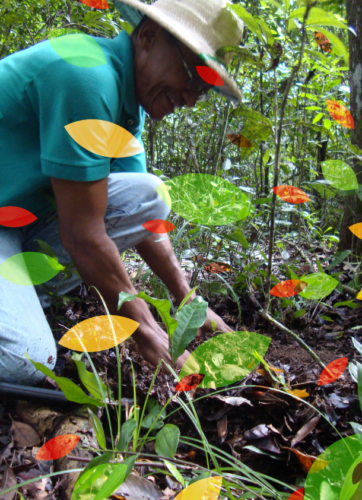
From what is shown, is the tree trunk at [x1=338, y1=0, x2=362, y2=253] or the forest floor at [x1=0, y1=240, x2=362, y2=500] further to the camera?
the tree trunk at [x1=338, y1=0, x2=362, y2=253]

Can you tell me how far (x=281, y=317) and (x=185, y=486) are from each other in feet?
2.66

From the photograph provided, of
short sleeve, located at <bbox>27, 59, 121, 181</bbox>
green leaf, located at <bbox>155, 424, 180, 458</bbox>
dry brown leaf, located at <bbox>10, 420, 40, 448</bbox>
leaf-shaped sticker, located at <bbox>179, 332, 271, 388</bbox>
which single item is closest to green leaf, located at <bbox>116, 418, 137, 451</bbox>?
green leaf, located at <bbox>155, 424, 180, 458</bbox>

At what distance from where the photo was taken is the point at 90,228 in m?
0.89

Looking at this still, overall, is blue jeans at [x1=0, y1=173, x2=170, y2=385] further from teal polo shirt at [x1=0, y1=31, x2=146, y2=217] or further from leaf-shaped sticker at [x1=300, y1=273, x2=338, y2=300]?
leaf-shaped sticker at [x1=300, y1=273, x2=338, y2=300]

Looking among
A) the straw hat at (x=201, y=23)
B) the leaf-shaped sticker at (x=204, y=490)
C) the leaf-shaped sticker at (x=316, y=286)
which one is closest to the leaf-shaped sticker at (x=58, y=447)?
the leaf-shaped sticker at (x=204, y=490)

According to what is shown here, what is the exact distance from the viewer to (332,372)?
0.80 m

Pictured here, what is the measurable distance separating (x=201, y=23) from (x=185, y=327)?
0.73m

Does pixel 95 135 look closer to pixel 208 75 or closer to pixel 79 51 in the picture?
pixel 79 51

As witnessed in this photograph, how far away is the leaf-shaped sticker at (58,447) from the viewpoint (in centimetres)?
64

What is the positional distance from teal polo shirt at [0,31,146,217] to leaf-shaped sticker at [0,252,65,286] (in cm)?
17

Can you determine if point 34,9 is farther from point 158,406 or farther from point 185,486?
point 185,486

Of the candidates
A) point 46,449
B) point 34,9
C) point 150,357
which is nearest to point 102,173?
point 150,357

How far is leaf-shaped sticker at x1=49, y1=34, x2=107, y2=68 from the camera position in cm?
87

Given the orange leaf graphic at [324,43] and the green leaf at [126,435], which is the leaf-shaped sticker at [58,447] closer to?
the green leaf at [126,435]
